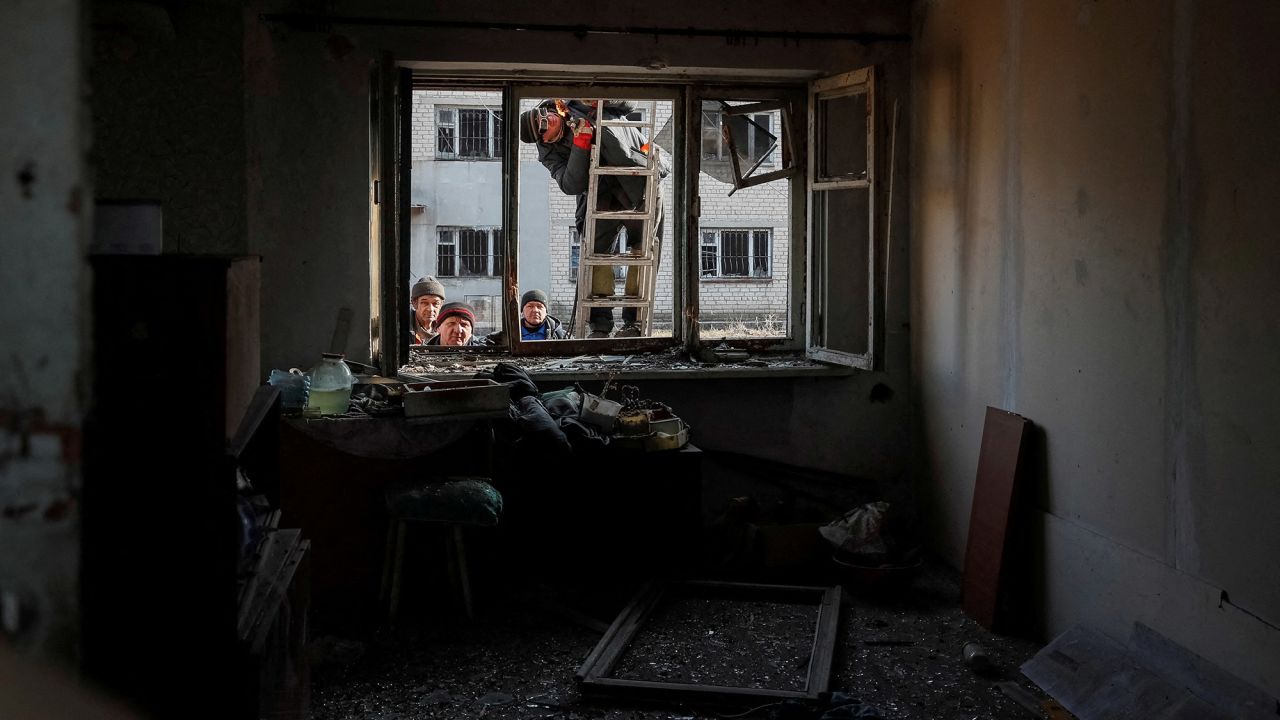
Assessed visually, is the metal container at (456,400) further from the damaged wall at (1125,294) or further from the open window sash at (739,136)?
the damaged wall at (1125,294)

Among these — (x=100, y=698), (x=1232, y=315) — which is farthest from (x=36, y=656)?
(x=1232, y=315)

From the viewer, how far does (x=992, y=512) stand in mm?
3916

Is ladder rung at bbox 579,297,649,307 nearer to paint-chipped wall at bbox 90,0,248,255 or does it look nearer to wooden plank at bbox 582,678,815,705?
paint-chipped wall at bbox 90,0,248,255

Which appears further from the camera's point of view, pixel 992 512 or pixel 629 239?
pixel 629 239


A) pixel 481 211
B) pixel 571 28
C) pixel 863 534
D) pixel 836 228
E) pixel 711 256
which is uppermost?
pixel 481 211

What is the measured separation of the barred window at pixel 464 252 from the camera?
14711mm

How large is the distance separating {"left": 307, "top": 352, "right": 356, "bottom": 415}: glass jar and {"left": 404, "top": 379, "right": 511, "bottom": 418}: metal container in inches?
10.3

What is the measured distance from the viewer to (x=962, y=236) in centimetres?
442

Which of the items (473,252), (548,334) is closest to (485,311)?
(473,252)

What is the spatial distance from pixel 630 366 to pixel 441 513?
138 centimetres

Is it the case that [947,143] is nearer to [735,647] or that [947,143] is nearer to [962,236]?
[962,236]

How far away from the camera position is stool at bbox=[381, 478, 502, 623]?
3.70 m

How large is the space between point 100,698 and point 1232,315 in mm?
2713

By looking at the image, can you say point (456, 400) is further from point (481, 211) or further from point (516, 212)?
point (481, 211)
